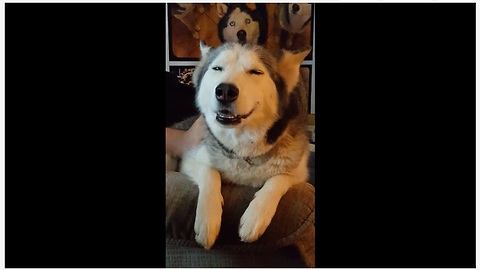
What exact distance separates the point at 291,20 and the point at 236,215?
25.6 inches

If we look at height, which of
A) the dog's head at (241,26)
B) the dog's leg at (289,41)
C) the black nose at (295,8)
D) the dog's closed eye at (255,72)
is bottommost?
the dog's closed eye at (255,72)

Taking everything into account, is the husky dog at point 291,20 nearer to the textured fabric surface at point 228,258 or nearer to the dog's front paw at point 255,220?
the dog's front paw at point 255,220

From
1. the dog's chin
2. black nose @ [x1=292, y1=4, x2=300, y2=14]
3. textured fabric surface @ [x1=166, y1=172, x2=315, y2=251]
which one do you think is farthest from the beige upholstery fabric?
black nose @ [x1=292, y1=4, x2=300, y2=14]

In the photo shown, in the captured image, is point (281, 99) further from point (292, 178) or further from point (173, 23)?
point (173, 23)

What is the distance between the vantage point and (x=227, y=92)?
1605 millimetres

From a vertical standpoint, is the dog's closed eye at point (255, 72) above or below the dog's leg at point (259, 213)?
above

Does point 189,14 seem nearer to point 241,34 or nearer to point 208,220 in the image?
point 241,34

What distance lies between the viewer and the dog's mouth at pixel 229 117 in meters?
1.63

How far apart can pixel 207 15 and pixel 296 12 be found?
0.95 feet

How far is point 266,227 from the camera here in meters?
1.64

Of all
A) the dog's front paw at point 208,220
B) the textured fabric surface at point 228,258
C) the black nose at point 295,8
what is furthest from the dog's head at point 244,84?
the textured fabric surface at point 228,258

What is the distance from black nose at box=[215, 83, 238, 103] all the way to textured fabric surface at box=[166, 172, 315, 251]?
0.95 feet

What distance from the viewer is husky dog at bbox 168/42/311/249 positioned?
1.63 m

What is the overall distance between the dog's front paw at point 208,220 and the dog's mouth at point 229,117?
0.25m
